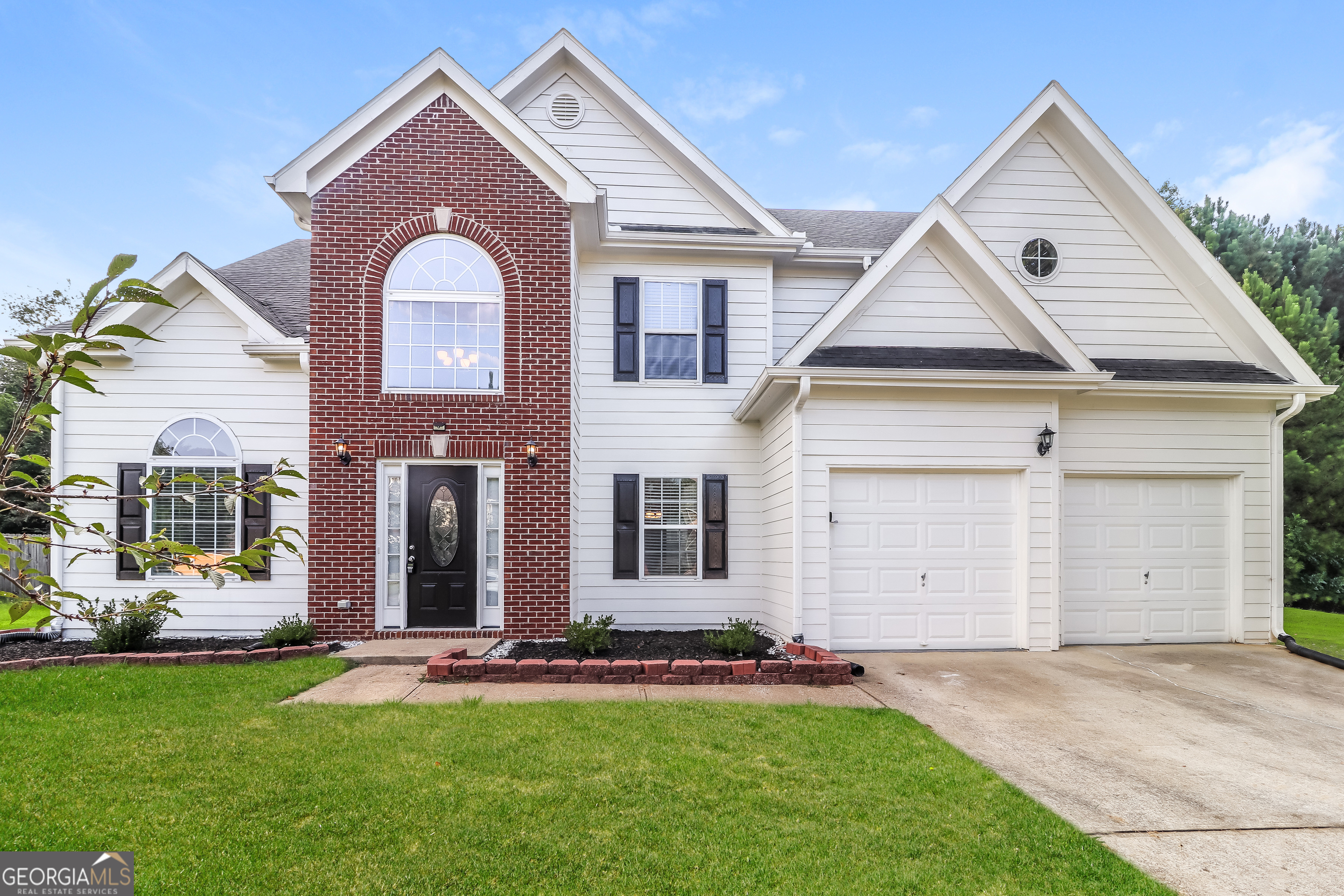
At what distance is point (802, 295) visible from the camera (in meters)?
10.9

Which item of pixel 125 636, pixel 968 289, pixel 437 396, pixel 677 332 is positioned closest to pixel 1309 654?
pixel 968 289

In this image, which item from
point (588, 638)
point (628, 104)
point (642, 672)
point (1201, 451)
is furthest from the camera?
point (628, 104)

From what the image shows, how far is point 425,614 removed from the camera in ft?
29.8

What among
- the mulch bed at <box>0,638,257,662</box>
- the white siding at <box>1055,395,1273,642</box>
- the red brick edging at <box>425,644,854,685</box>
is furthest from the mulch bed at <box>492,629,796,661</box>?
the white siding at <box>1055,395,1273,642</box>

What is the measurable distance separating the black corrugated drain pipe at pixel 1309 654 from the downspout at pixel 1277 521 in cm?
15

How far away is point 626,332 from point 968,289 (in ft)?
15.1

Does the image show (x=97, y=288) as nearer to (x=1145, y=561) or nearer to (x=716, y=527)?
(x=716, y=527)

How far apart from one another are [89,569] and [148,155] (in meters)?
13.5

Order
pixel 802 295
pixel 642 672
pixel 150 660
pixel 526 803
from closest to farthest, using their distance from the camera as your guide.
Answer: pixel 526 803
pixel 642 672
pixel 150 660
pixel 802 295

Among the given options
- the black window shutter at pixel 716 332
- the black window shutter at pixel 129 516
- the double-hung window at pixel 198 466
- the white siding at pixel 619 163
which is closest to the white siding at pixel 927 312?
the black window shutter at pixel 716 332

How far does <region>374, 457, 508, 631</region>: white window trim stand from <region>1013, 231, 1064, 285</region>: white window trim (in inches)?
307

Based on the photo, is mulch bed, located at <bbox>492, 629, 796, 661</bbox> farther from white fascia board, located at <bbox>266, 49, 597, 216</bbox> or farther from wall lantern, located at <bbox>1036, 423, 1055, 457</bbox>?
white fascia board, located at <bbox>266, 49, 597, 216</bbox>

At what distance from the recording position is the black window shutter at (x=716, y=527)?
1013 centimetres

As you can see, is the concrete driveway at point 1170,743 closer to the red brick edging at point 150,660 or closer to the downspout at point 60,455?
the red brick edging at point 150,660
